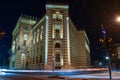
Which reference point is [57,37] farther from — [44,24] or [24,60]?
[24,60]

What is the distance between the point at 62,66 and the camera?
2153 inches

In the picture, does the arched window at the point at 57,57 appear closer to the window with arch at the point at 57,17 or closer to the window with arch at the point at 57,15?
the window with arch at the point at 57,17

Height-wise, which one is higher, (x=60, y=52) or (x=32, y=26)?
(x=32, y=26)

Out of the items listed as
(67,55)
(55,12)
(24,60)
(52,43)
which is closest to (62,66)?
(67,55)

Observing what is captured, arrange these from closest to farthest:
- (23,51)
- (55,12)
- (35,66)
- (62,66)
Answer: (62,66) < (55,12) < (35,66) < (23,51)

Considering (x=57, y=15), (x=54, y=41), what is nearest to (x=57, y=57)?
(x=54, y=41)

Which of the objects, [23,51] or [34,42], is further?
[23,51]

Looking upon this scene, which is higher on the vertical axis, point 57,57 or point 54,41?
point 54,41

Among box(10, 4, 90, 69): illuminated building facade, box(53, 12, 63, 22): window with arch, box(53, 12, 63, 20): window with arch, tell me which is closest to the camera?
box(10, 4, 90, 69): illuminated building facade

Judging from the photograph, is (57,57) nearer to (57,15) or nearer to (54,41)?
(54,41)

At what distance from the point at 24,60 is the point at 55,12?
85.0ft

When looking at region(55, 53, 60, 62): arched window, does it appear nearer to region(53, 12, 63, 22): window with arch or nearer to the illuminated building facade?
the illuminated building facade

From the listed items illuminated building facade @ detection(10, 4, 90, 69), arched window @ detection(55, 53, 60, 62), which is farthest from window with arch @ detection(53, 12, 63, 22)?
arched window @ detection(55, 53, 60, 62)

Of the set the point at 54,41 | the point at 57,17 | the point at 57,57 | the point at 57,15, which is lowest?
the point at 57,57
